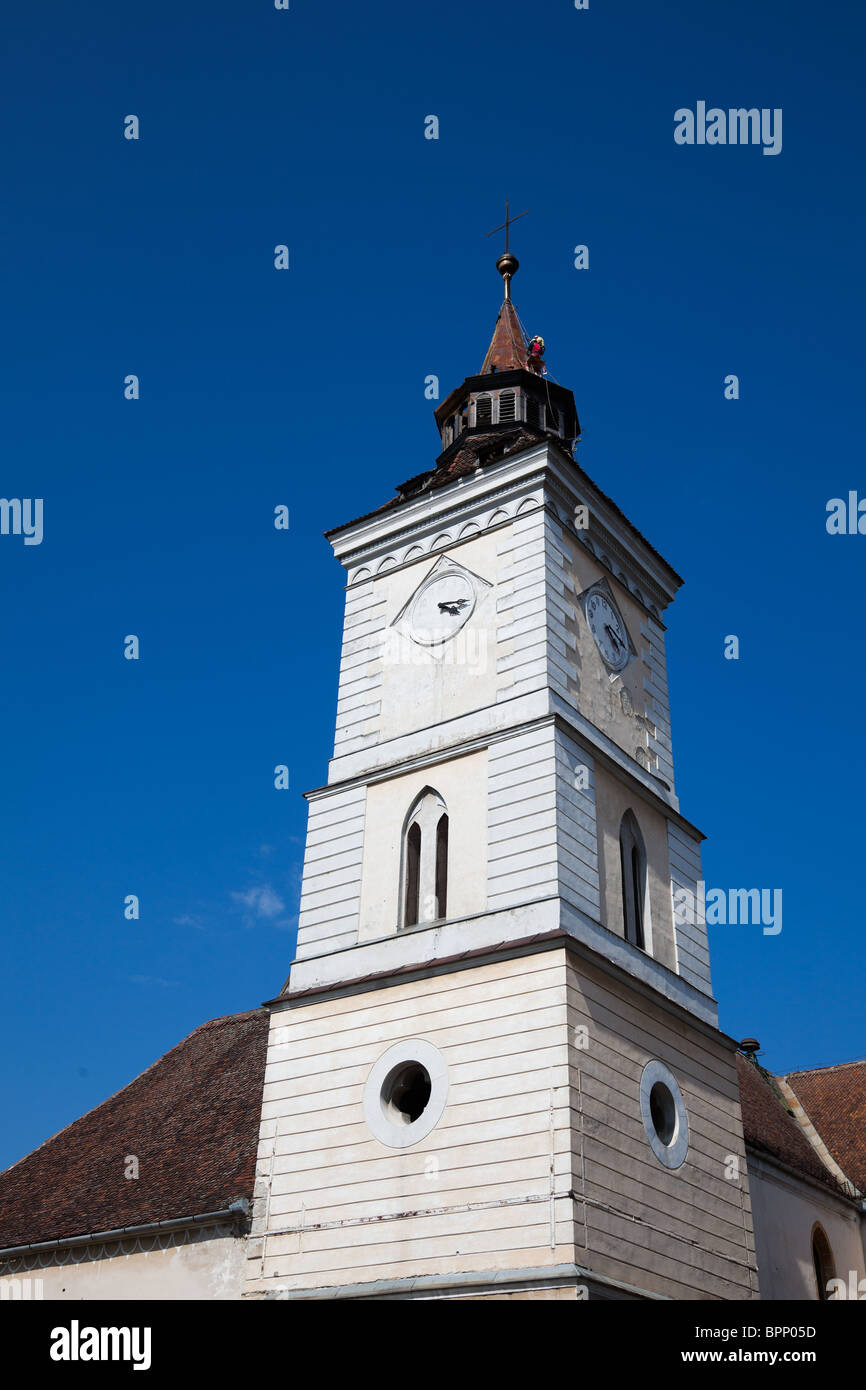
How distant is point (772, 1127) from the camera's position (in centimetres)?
2900

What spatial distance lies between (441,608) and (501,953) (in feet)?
24.5

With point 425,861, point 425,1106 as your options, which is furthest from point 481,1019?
point 425,861

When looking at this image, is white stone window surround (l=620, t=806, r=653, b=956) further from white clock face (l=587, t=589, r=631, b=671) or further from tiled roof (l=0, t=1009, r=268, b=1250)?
tiled roof (l=0, t=1009, r=268, b=1250)

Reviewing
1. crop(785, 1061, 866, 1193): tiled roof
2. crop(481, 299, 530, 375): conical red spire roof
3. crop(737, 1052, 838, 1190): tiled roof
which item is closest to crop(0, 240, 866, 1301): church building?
crop(737, 1052, 838, 1190): tiled roof

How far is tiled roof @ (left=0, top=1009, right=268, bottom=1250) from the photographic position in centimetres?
2152

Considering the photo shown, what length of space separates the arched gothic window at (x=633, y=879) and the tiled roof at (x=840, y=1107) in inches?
499

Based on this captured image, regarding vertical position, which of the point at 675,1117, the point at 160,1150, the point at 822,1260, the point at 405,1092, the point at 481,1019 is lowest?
the point at 822,1260

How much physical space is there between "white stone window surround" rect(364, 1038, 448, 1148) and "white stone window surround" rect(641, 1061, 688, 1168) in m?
3.03

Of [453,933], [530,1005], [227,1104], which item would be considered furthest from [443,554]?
[227,1104]

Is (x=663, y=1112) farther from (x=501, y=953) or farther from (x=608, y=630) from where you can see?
(x=608, y=630)
